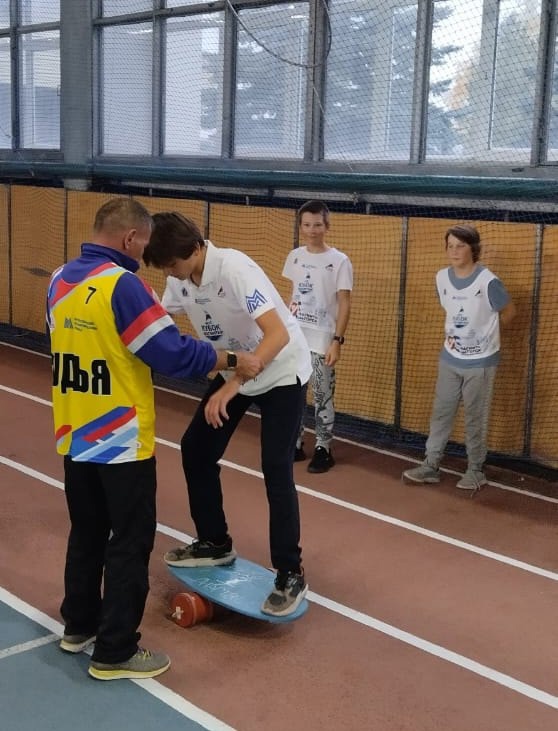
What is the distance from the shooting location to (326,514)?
623 cm

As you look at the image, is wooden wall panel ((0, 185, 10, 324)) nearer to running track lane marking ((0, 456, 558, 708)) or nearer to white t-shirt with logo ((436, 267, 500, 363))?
white t-shirt with logo ((436, 267, 500, 363))

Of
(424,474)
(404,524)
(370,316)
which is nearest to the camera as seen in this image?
(404,524)

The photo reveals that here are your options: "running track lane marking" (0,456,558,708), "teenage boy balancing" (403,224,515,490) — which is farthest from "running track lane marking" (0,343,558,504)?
"running track lane marking" (0,456,558,708)

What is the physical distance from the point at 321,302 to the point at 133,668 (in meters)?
3.67

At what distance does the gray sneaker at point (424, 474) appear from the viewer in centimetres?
699

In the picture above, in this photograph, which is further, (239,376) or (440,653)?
(440,653)

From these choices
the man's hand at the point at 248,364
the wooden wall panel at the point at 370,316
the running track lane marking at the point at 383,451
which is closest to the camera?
the man's hand at the point at 248,364

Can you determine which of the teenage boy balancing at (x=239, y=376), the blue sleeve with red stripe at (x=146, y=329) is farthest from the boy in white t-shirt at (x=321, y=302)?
the blue sleeve with red stripe at (x=146, y=329)

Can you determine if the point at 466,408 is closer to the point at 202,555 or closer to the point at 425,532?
the point at 425,532

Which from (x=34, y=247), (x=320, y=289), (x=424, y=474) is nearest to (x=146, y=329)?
(x=320, y=289)

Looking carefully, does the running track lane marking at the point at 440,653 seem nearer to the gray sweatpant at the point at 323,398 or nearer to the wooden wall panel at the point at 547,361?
the wooden wall panel at the point at 547,361

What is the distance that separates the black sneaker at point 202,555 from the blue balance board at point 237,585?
3 cm

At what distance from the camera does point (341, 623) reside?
15.3 feet

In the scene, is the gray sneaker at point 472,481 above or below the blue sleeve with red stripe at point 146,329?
below
